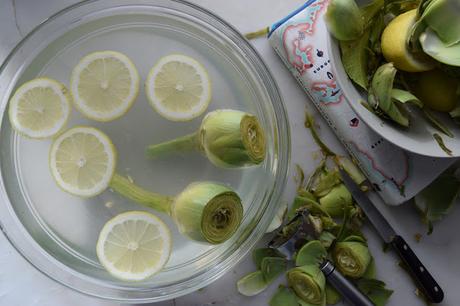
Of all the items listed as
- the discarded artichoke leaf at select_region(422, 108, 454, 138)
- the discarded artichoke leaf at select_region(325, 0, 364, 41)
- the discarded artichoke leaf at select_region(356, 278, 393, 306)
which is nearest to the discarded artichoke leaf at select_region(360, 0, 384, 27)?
the discarded artichoke leaf at select_region(325, 0, 364, 41)

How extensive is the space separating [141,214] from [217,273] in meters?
0.11

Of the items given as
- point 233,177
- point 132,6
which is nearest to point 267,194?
point 233,177

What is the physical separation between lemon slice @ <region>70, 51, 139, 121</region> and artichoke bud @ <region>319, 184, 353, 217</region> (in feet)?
0.91

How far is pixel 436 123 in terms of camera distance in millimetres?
572

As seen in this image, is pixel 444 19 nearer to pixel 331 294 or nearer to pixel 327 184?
pixel 327 184

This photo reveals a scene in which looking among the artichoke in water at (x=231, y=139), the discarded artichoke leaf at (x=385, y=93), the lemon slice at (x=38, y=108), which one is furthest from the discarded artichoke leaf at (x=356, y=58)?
the lemon slice at (x=38, y=108)

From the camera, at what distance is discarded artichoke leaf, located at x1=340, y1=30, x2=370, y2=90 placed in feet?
1.86

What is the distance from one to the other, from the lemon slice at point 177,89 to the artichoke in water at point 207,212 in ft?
0.31

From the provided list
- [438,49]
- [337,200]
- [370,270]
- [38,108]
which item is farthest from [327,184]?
[38,108]

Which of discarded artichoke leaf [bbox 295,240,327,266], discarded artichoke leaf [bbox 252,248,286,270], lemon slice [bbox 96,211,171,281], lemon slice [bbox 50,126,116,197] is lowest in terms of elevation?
discarded artichoke leaf [bbox 295,240,327,266]

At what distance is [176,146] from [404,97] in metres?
0.26

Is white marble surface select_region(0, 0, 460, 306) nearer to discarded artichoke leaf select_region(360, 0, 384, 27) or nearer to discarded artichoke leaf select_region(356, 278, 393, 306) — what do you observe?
discarded artichoke leaf select_region(356, 278, 393, 306)

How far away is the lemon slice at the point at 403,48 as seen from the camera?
546mm

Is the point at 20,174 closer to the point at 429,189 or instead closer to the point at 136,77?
the point at 136,77
